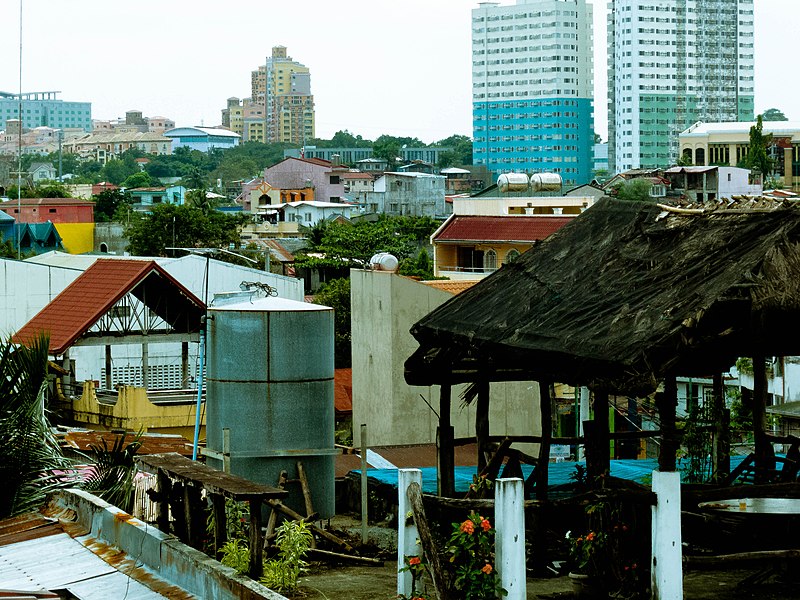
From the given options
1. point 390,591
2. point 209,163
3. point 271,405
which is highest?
point 209,163

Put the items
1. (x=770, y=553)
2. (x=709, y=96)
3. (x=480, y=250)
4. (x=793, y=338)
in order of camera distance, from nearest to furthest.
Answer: (x=770, y=553), (x=793, y=338), (x=480, y=250), (x=709, y=96)

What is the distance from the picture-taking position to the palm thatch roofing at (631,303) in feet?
27.2

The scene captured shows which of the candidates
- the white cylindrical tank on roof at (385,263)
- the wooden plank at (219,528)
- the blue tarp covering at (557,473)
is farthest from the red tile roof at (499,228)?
the wooden plank at (219,528)

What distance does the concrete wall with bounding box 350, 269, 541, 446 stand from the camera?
77.4 ft

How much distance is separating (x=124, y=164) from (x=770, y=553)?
18869cm

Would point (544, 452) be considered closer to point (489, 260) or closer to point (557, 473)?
point (557, 473)

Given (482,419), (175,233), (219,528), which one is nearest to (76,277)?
(482,419)

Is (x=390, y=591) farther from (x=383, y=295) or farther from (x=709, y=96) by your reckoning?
(x=709, y=96)

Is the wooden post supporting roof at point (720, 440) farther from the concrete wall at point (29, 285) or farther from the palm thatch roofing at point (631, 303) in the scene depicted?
the concrete wall at point (29, 285)

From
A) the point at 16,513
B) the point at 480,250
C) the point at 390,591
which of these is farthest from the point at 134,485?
the point at 480,250

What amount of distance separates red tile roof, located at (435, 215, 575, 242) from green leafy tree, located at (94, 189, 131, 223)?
127 feet

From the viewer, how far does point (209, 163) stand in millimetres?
191000

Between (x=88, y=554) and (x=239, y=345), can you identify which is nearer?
(x=88, y=554)

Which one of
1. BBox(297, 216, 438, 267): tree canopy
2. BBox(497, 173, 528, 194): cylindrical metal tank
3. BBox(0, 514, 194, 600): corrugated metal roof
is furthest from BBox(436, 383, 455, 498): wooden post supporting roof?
BBox(497, 173, 528, 194): cylindrical metal tank
